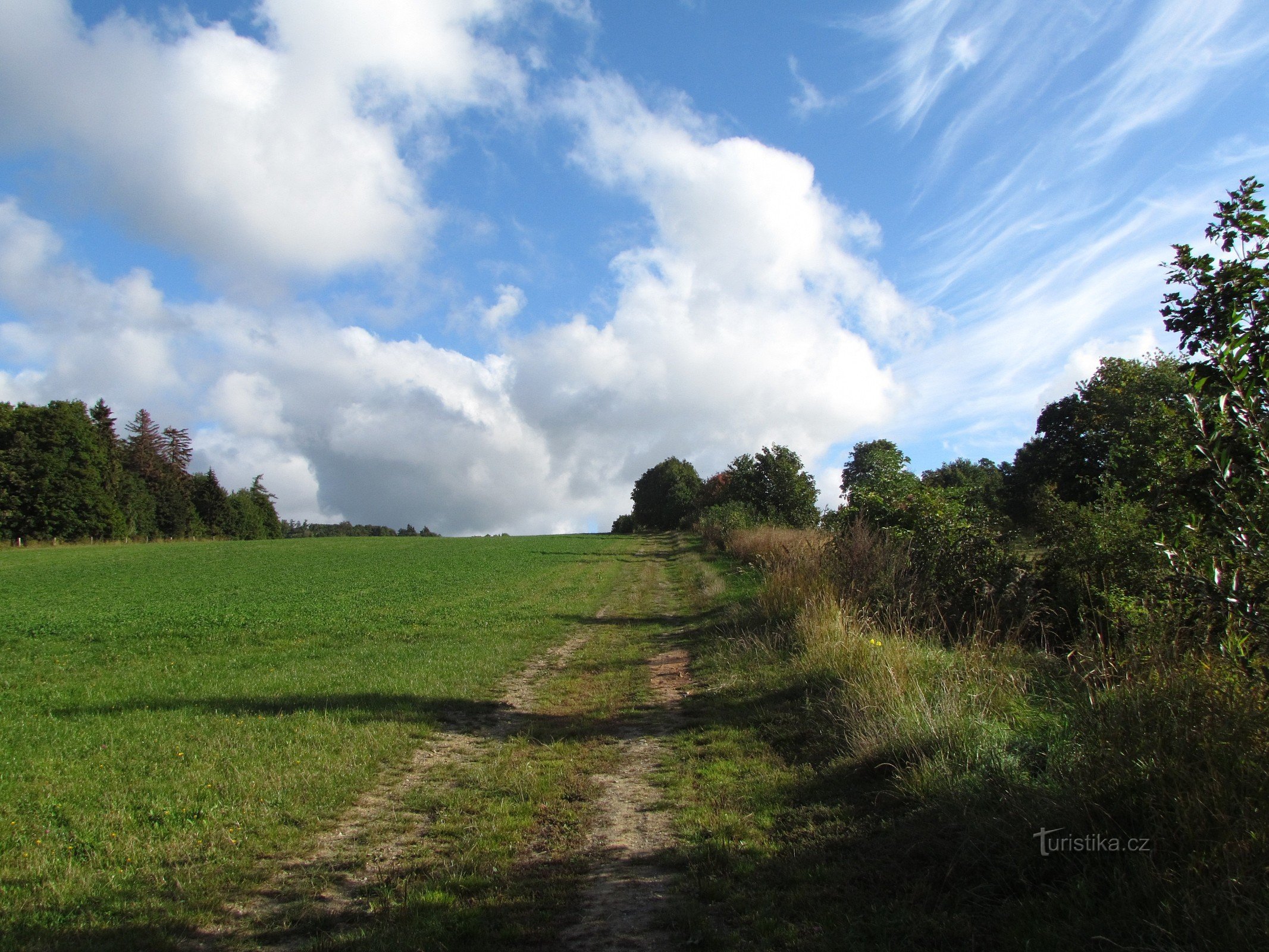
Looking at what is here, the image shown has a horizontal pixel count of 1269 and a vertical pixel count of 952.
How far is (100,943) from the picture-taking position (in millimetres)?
3512

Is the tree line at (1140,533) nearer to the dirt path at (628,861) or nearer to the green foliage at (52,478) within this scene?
the dirt path at (628,861)

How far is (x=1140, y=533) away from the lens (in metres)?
8.43

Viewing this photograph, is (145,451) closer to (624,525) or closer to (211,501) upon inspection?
(211,501)

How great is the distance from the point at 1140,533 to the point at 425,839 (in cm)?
876

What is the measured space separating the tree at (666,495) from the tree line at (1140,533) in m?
73.7

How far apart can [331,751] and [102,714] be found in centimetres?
366

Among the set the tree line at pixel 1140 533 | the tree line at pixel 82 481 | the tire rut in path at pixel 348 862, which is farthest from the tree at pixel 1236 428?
the tree line at pixel 82 481

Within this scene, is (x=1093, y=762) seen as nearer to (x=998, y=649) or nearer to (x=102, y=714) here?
(x=998, y=649)

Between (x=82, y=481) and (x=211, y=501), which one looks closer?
(x=82, y=481)

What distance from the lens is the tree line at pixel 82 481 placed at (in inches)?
2435

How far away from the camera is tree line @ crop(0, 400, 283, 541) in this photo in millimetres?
61844

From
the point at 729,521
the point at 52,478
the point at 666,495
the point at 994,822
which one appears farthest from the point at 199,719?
the point at 666,495

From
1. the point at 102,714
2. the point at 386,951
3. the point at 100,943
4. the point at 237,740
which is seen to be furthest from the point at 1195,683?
the point at 102,714

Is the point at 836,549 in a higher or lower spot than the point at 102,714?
higher
